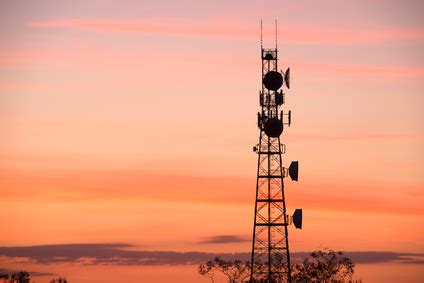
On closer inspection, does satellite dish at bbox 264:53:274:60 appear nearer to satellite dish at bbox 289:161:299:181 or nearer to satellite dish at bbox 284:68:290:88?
satellite dish at bbox 284:68:290:88

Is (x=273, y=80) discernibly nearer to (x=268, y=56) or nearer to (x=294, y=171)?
(x=268, y=56)

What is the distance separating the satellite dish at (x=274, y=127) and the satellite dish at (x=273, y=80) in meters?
3.15

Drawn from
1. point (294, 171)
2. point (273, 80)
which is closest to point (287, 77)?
point (273, 80)

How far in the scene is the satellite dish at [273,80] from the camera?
310ft

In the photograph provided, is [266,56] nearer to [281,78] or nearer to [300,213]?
[281,78]

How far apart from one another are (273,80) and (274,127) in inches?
171

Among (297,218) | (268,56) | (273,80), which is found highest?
(268,56)

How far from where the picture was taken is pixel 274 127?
94125 millimetres

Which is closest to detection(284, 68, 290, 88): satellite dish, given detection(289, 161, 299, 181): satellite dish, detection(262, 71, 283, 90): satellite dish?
detection(262, 71, 283, 90): satellite dish

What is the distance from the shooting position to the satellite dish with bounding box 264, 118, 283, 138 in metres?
94.1

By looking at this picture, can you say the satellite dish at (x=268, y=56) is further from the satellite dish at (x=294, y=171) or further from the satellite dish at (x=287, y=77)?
the satellite dish at (x=294, y=171)

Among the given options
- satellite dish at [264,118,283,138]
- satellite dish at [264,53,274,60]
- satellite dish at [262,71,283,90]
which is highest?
satellite dish at [264,53,274,60]

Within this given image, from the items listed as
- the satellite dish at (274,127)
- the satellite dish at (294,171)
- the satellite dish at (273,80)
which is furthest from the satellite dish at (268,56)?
the satellite dish at (294,171)

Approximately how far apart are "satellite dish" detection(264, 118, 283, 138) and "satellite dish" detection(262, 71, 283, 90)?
3154mm
